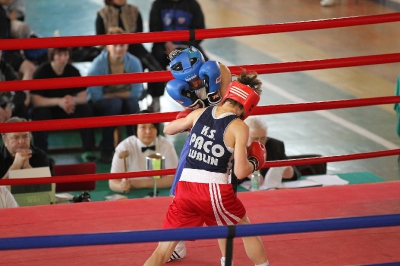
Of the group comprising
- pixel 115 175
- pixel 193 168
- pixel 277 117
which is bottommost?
pixel 277 117

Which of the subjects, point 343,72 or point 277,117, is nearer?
point 277,117

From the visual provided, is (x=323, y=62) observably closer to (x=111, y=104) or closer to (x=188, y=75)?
(x=188, y=75)

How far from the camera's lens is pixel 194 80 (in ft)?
11.8

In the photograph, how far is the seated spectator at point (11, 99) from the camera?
26.8 feet

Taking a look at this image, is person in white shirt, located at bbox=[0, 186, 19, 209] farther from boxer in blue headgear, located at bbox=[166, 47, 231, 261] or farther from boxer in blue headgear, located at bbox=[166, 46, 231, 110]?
boxer in blue headgear, located at bbox=[166, 46, 231, 110]

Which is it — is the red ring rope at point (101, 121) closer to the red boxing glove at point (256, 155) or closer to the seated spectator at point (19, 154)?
the red boxing glove at point (256, 155)

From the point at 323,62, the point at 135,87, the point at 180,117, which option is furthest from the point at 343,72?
the point at 180,117

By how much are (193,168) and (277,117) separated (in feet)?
21.6

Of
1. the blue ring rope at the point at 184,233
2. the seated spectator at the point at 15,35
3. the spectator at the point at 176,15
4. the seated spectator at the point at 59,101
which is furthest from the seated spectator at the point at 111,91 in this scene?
the blue ring rope at the point at 184,233

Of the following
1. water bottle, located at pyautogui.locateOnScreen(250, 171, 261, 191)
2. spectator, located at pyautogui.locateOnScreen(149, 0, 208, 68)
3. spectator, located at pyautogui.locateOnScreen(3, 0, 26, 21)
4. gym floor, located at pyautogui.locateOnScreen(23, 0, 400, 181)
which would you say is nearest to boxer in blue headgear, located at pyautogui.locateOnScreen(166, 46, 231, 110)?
water bottle, located at pyautogui.locateOnScreen(250, 171, 261, 191)

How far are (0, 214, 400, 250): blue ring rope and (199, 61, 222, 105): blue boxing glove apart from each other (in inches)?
42.5

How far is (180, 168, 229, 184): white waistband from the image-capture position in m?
3.43

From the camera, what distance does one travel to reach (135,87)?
8.80m

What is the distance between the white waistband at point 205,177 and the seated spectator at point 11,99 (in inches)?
197
